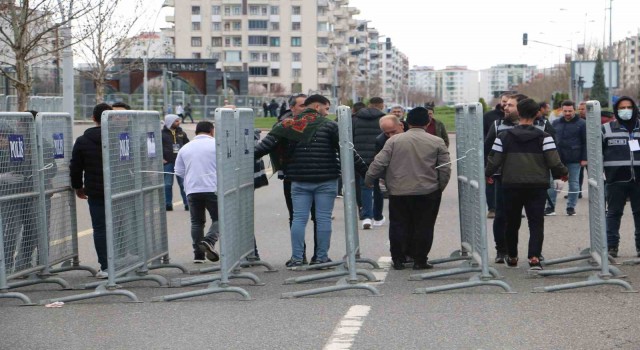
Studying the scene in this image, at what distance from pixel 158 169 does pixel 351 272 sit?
268 cm

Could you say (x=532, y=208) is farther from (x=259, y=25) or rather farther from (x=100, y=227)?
(x=259, y=25)

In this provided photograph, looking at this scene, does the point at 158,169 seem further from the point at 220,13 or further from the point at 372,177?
the point at 220,13

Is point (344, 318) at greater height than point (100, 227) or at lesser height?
lesser

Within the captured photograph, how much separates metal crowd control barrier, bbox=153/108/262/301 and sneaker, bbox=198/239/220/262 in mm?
312

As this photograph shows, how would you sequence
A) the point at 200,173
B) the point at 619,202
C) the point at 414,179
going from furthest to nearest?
the point at 200,173, the point at 619,202, the point at 414,179

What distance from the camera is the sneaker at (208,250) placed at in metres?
11.7

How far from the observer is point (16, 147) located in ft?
33.8

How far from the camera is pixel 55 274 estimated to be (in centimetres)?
1175

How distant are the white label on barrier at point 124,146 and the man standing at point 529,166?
3408 mm

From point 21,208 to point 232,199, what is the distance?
1.90m

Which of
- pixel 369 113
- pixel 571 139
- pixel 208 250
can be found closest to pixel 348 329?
pixel 208 250

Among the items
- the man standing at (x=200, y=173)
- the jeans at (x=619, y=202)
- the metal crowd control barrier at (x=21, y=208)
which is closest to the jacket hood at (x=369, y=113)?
the man standing at (x=200, y=173)

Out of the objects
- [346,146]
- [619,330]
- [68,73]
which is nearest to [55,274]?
[346,146]

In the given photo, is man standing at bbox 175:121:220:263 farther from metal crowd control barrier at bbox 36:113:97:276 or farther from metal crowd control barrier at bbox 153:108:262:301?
metal crowd control barrier at bbox 36:113:97:276
